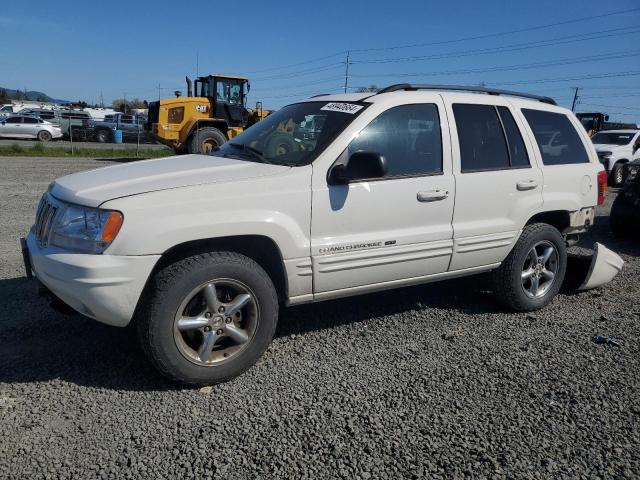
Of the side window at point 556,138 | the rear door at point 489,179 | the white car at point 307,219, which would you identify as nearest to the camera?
the white car at point 307,219

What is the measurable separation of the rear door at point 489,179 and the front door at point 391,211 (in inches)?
5.3

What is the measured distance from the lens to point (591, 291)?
5512 millimetres

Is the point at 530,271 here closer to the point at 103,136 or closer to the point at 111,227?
the point at 111,227

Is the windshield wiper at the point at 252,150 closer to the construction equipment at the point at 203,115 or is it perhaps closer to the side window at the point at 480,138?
the side window at the point at 480,138

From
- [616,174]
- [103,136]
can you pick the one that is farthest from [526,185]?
[103,136]

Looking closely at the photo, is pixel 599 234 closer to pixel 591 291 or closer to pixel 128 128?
pixel 591 291

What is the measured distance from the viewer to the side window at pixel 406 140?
3.82 metres

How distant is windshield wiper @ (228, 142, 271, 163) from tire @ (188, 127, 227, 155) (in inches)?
532

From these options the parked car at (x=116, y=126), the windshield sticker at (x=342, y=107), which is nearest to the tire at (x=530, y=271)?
the windshield sticker at (x=342, y=107)

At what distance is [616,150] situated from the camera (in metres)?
15.8

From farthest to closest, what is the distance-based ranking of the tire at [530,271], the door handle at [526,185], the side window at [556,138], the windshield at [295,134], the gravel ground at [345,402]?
the side window at [556,138], the tire at [530,271], the door handle at [526,185], the windshield at [295,134], the gravel ground at [345,402]

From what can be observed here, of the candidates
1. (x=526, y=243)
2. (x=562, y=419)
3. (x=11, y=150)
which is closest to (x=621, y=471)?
(x=562, y=419)

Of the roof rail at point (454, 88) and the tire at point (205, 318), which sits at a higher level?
the roof rail at point (454, 88)

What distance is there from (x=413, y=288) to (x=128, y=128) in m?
34.4
